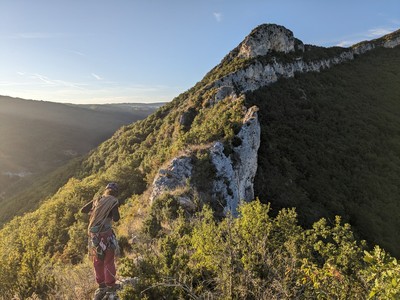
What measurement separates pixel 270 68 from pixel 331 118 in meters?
14.3

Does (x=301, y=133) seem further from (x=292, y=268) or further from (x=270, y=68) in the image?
(x=292, y=268)

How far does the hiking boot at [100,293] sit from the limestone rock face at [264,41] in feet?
180

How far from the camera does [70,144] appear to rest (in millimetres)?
104875

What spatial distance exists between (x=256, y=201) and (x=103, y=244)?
147 inches

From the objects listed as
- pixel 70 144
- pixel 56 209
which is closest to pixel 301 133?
pixel 56 209

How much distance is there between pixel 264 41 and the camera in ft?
190

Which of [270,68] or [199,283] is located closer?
[199,283]

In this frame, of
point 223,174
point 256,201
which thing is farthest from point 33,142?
point 256,201

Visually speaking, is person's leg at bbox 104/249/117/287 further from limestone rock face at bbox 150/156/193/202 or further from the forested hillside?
limestone rock face at bbox 150/156/193/202

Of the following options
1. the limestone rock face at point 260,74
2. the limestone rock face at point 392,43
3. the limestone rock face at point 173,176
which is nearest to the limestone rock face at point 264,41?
the limestone rock face at point 260,74

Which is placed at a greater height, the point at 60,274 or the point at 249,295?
the point at 249,295

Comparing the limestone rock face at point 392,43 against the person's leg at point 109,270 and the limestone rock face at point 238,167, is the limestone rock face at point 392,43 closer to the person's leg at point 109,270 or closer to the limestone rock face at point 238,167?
the limestone rock face at point 238,167

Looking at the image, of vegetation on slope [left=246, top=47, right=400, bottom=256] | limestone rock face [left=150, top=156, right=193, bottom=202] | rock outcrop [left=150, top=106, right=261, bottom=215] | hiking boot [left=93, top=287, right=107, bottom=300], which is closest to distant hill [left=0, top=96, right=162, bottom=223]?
vegetation on slope [left=246, top=47, right=400, bottom=256]

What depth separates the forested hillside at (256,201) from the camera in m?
5.16
